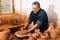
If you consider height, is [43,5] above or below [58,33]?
above

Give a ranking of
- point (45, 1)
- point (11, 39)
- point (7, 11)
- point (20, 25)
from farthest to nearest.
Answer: point (7, 11) → point (20, 25) → point (45, 1) → point (11, 39)

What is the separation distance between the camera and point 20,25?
3590 millimetres

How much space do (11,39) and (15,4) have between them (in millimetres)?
1142

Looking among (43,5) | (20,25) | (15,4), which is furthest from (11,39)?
(15,4)

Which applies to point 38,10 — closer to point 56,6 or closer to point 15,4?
point 56,6

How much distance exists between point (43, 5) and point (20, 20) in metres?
0.77

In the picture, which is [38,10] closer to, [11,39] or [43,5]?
[43,5]

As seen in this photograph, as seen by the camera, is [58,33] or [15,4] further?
[15,4]

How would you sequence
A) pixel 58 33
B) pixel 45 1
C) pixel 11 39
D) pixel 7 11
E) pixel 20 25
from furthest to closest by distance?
pixel 7 11
pixel 20 25
pixel 45 1
pixel 11 39
pixel 58 33

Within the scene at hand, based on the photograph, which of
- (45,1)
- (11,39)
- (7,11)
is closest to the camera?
(11,39)

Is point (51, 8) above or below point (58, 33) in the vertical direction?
above

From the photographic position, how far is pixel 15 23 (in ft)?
12.3

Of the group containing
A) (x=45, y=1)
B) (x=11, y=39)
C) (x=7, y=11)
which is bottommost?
(x=11, y=39)

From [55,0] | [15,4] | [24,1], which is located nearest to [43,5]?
[55,0]
